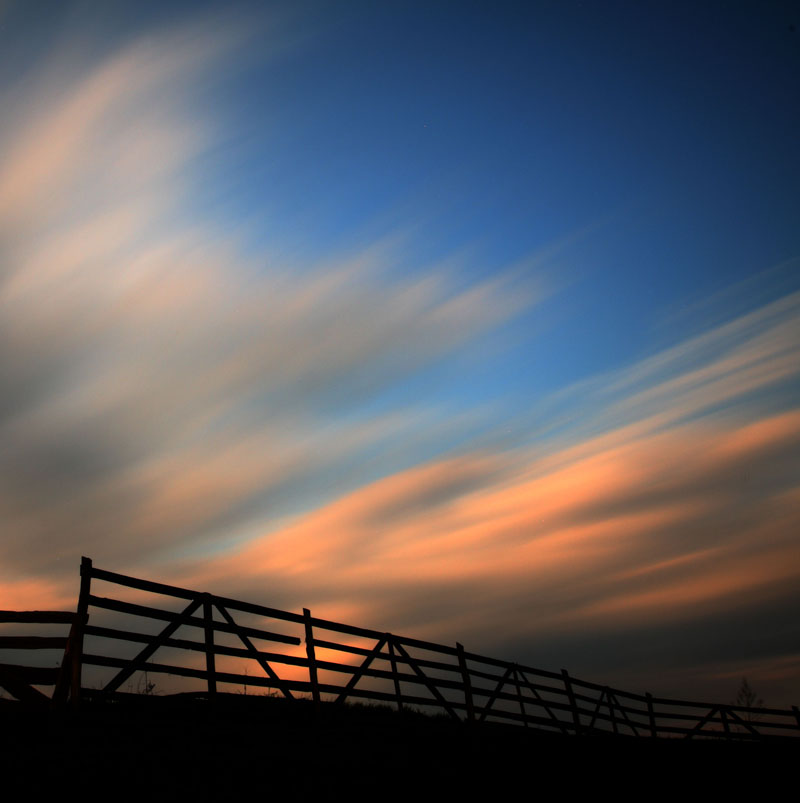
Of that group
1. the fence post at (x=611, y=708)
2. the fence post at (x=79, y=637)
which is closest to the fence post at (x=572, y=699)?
the fence post at (x=611, y=708)

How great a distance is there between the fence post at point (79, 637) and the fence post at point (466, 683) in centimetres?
947

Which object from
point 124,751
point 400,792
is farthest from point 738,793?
point 124,751

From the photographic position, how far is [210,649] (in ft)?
37.8

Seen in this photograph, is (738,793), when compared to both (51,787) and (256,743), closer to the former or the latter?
(256,743)

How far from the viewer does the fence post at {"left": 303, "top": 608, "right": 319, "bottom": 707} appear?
13078mm

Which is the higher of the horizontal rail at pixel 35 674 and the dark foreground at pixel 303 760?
the horizontal rail at pixel 35 674

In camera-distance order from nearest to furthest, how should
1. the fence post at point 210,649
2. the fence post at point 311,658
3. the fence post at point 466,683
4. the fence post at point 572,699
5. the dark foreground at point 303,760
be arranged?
the dark foreground at point 303,760 < the fence post at point 210,649 < the fence post at point 311,658 < the fence post at point 466,683 < the fence post at point 572,699

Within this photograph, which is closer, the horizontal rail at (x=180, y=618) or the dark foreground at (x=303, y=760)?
the dark foreground at (x=303, y=760)

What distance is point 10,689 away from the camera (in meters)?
9.57

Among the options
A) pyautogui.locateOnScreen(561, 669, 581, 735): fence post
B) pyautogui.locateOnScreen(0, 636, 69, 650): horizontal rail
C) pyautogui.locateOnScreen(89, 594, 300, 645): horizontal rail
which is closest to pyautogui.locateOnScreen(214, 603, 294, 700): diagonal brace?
pyautogui.locateOnScreen(89, 594, 300, 645): horizontal rail

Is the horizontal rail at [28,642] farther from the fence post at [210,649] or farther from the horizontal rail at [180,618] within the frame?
the fence post at [210,649]

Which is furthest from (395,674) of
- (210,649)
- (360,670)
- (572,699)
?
(572,699)

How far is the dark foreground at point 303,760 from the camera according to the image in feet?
25.7

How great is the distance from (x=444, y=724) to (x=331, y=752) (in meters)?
6.65
